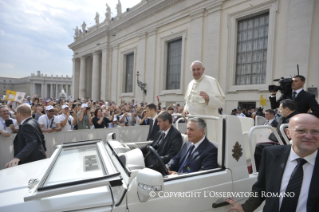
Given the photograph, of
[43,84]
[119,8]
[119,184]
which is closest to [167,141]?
[119,184]

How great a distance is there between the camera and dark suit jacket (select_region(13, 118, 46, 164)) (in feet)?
10.7

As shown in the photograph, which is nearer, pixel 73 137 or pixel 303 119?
pixel 303 119

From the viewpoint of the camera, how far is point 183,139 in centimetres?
372

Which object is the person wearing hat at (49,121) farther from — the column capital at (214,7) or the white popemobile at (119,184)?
the column capital at (214,7)

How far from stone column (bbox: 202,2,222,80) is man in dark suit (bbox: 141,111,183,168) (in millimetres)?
12019

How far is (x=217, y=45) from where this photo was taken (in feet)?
49.5

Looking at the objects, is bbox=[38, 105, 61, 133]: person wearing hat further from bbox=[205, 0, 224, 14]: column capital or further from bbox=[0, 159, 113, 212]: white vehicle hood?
bbox=[205, 0, 224, 14]: column capital

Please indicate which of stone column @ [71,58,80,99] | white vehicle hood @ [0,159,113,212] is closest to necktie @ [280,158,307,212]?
white vehicle hood @ [0,159,113,212]

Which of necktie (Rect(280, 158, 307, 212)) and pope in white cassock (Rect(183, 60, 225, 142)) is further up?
pope in white cassock (Rect(183, 60, 225, 142))

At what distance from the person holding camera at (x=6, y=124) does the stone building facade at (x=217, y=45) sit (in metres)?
12.6

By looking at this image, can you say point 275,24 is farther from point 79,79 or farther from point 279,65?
point 79,79

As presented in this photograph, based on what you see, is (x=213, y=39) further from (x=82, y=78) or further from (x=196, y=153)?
(x=82, y=78)

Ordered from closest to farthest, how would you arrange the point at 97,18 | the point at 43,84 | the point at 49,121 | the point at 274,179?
1. the point at 274,179
2. the point at 49,121
3. the point at 97,18
4. the point at 43,84

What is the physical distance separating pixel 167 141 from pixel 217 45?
43.2ft
